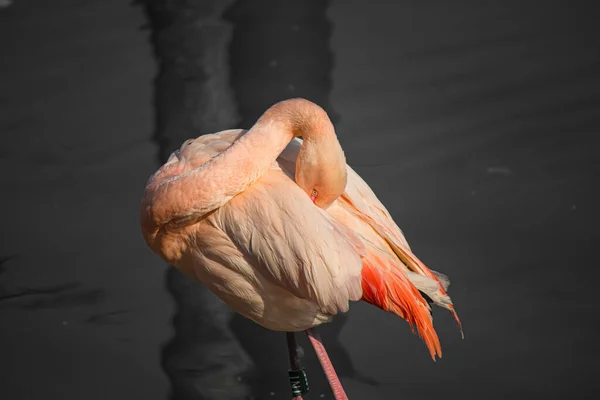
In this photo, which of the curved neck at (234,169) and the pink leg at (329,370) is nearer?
the curved neck at (234,169)

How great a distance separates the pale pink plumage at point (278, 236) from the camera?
2475mm

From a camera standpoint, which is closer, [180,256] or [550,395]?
[180,256]

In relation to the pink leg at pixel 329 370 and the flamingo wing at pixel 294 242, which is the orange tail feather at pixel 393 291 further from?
the pink leg at pixel 329 370

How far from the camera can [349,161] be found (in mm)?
4410

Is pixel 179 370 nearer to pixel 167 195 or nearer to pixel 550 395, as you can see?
pixel 167 195

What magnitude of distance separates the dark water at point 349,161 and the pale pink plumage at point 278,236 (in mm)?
807

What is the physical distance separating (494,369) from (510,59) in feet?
7.48

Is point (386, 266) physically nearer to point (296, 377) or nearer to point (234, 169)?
point (234, 169)

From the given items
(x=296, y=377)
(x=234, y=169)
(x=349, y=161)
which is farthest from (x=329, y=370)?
(x=349, y=161)

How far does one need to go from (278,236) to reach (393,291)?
1.30ft

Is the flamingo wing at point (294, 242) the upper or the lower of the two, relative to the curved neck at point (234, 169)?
lower

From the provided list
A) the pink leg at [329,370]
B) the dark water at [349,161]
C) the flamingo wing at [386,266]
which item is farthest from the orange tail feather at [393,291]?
the dark water at [349,161]

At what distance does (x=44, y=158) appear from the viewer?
480 cm

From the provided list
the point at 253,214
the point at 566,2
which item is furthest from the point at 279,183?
the point at 566,2
